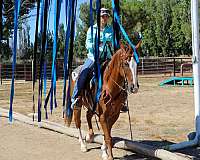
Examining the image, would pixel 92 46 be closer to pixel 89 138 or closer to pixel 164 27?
pixel 89 138

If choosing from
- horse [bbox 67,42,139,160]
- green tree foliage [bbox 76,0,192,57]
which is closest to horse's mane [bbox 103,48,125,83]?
horse [bbox 67,42,139,160]

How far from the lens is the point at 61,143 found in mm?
8102

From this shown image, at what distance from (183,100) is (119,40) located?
8.99 metres

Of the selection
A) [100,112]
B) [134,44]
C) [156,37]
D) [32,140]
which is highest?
[156,37]

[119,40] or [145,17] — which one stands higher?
[145,17]

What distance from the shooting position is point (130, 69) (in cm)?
579

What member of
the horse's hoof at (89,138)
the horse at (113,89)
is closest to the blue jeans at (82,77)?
the horse at (113,89)

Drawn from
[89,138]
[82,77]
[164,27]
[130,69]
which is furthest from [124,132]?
[164,27]

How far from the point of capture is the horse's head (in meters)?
5.72

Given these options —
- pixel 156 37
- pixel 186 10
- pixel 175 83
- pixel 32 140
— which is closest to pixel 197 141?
pixel 32 140

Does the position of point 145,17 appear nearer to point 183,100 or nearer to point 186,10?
point 186,10

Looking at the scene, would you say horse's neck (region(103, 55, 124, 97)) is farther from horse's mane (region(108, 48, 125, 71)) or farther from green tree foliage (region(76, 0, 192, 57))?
green tree foliage (region(76, 0, 192, 57))

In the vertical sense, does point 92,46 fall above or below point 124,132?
above

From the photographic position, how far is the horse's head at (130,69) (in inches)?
225
